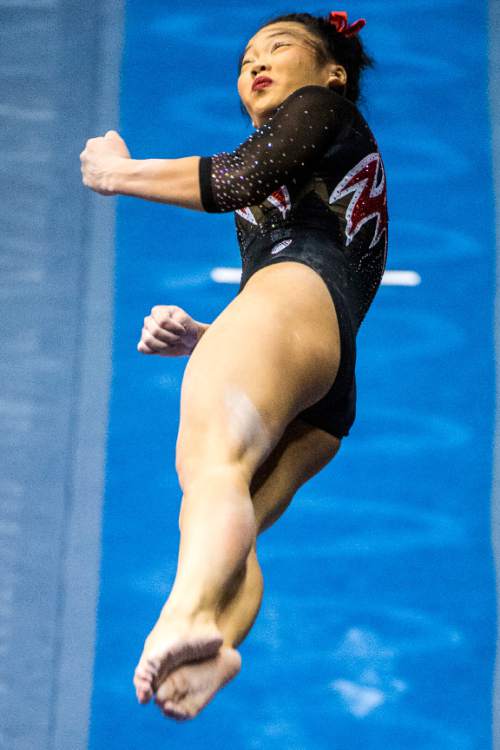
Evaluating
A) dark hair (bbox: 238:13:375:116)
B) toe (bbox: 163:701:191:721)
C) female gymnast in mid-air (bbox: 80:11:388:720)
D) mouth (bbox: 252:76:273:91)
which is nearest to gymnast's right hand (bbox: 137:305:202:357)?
female gymnast in mid-air (bbox: 80:11:388:720)

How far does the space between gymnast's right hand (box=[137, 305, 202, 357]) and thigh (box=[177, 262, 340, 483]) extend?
0.15m

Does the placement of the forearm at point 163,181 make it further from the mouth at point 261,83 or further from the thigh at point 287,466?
the thigh at point 287,466

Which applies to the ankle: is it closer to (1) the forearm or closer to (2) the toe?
(2) the toe

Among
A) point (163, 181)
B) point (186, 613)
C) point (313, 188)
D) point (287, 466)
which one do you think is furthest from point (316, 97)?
point (186, 613)

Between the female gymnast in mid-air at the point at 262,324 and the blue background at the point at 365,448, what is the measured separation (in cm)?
95

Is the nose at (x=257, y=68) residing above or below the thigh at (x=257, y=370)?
above

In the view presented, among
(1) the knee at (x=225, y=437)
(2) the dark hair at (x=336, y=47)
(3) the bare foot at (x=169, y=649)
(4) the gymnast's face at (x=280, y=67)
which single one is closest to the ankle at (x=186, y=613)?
(3) the bare foot at (x=169, y=649)

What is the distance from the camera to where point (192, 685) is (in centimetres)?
133

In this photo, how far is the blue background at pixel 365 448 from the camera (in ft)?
8.91

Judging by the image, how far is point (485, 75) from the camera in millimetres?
2988

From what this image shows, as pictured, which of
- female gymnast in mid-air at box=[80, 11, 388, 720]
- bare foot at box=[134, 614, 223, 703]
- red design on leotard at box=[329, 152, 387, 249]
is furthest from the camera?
red design on leotard at box=[329, 152, 387, 249]

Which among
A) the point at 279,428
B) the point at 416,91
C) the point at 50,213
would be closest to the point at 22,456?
the point at 50,213

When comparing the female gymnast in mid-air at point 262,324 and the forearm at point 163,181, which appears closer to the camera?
the female gymnast in mid-air at point 262,324

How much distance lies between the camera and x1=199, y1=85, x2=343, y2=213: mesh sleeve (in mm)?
1645
